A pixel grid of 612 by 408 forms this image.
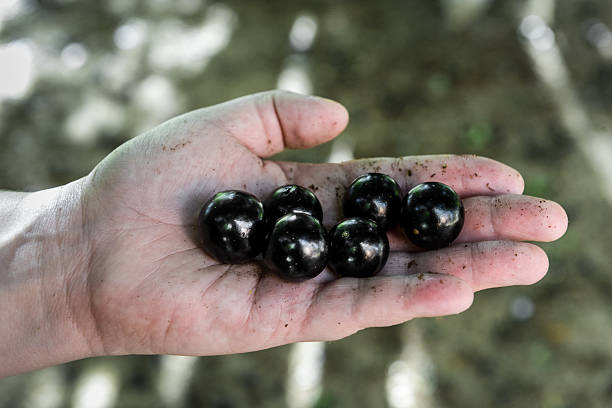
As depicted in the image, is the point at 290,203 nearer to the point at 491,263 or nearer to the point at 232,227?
the point at 232,227

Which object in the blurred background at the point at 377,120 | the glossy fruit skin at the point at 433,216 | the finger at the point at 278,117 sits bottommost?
the blurred background at the point at 377,120

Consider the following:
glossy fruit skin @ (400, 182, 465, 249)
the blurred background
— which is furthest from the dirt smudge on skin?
the blurred background

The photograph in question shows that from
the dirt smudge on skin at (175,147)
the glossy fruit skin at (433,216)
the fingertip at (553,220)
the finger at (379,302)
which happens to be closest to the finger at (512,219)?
the fingertip at (553,220)

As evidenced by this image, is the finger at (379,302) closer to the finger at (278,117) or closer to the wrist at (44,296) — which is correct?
the finger at (278,117)

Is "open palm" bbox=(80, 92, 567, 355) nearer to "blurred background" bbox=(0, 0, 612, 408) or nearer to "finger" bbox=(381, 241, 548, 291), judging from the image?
"finger" bbox=(381, 241, 548, 291)

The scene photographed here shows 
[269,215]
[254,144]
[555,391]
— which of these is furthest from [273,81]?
[555,391]

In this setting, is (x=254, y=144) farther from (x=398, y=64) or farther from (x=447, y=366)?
(x=398, y=64)
